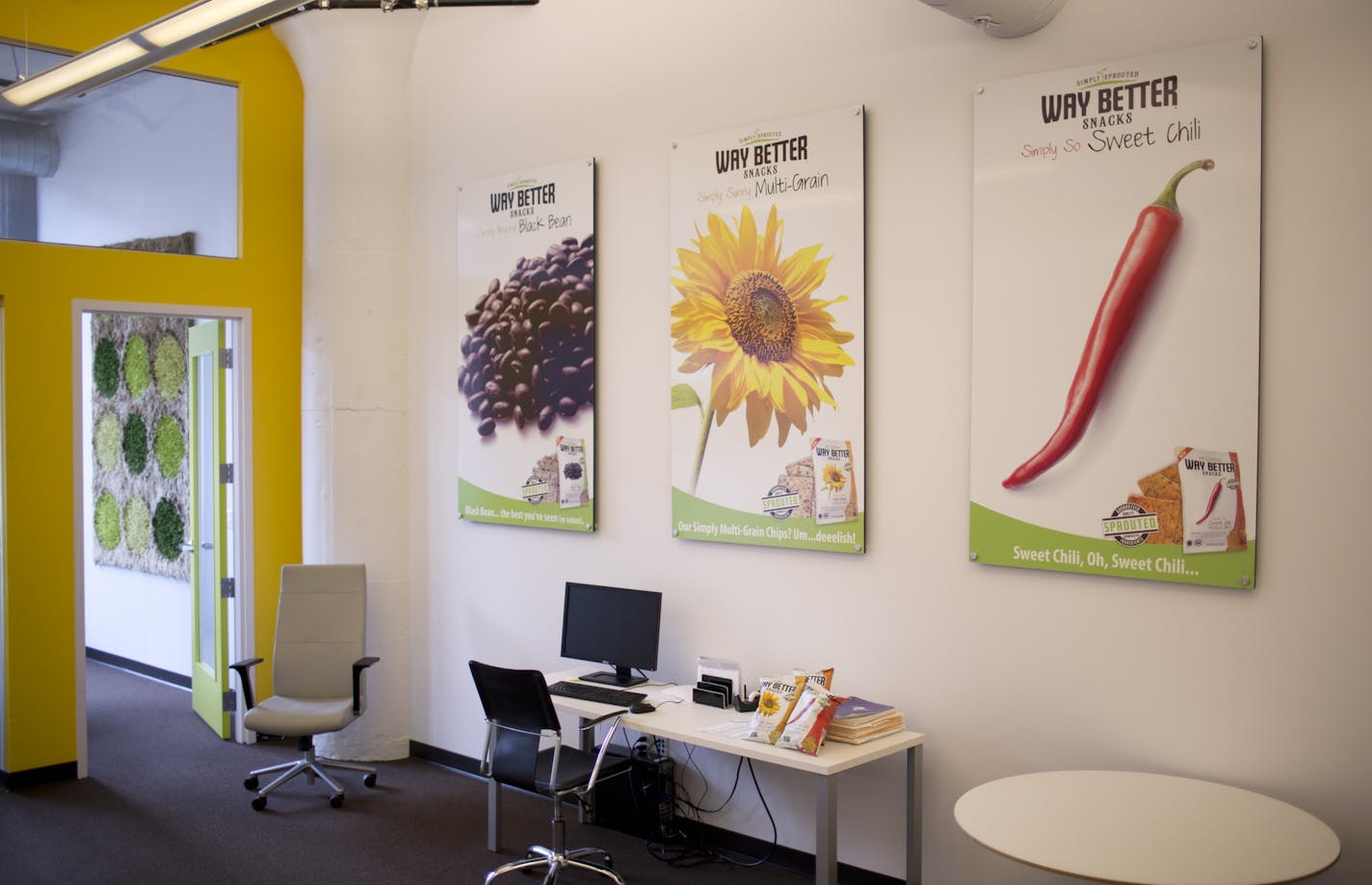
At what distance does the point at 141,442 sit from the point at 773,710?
5.80 meters

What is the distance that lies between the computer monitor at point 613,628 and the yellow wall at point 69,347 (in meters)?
2.22

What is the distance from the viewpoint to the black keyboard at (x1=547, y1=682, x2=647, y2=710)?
14.0ft

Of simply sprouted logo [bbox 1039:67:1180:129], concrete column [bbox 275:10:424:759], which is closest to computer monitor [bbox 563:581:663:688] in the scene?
concrete column [bbox 275:10:424:759]

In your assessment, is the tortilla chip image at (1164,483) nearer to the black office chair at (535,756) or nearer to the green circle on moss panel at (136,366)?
the black office chair at (535,756)

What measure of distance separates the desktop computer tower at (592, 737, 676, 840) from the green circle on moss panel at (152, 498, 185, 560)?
412cm

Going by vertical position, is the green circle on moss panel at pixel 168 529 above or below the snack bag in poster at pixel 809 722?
above

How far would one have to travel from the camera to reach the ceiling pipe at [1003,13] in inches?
133

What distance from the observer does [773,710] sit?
3754 mm

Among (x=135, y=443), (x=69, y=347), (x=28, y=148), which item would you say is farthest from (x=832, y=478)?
(x=135, y=443)

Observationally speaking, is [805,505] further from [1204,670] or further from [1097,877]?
[1097,877]

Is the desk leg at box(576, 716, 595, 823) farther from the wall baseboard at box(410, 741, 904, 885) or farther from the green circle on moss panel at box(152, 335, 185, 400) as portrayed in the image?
the green circle on moss panel at box(152, 335, 185, 400)

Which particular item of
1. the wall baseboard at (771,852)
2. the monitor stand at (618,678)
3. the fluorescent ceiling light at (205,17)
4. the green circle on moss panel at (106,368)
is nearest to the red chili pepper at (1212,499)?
the wall baseboard at (771,852)

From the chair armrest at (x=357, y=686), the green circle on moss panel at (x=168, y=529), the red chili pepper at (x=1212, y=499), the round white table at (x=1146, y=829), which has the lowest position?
the chair armrest at (x=357, y=686)

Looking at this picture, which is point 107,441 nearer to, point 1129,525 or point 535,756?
point 535,756
